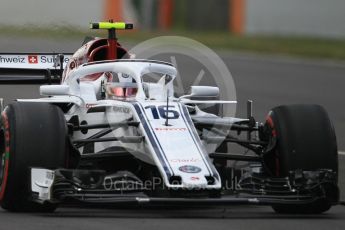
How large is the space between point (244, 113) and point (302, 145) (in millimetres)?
8200

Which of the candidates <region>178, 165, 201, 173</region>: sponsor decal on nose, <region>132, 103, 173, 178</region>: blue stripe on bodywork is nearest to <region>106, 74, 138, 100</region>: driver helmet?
<region>132, 103, 173, 178</region>: blue stripe on bodywork

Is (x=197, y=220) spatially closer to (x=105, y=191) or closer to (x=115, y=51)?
(x=105, y=191)

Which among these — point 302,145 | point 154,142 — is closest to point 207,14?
point 302,145

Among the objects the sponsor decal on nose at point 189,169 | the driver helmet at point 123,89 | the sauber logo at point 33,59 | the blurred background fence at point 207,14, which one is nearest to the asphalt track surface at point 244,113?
the sponsor decal on nose at point 189,169

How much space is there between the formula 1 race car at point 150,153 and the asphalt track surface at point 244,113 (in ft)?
0.58

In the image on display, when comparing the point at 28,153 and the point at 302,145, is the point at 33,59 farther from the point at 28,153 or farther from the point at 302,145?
the point at 302,145

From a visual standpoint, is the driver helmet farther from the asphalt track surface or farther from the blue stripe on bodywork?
the asphalt track surface

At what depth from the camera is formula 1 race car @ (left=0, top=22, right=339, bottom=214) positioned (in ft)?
30.5

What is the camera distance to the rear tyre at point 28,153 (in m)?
9.54

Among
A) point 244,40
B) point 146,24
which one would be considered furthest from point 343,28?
point 146,24

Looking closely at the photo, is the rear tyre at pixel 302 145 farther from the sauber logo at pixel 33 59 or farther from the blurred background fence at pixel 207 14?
the blurred background fence at pixel 207 14

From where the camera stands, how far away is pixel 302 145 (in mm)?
10133

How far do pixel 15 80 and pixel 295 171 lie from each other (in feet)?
15.3

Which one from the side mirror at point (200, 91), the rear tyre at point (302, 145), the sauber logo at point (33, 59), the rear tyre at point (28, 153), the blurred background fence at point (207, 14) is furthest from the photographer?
the blurred background fence at point (207, 14)
